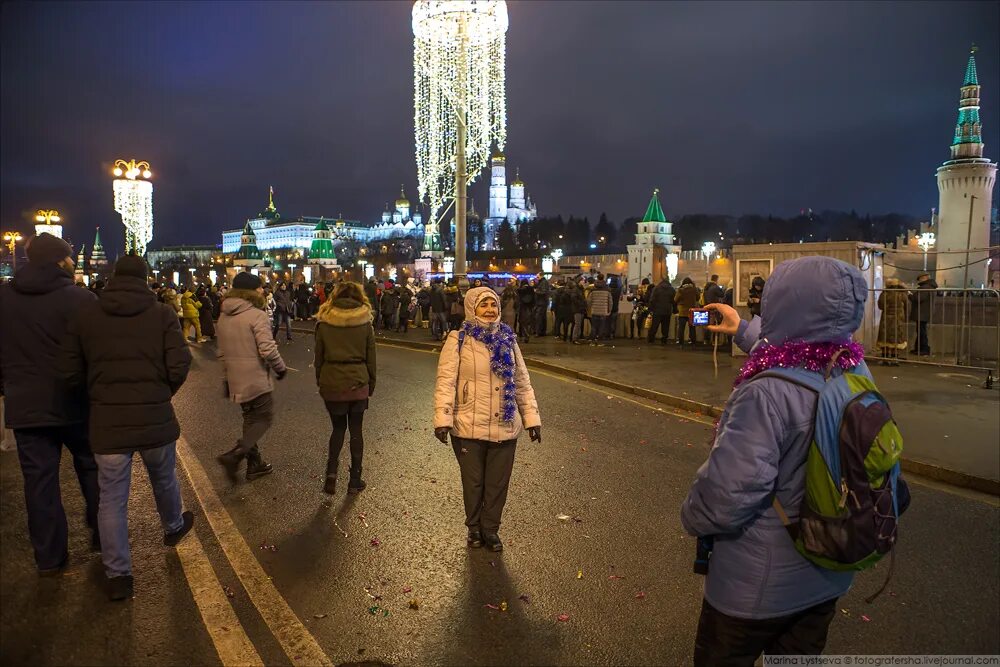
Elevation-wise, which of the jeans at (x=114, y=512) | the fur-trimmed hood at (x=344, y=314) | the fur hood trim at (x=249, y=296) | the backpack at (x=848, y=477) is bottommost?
the jeans at (x=114, y=512)

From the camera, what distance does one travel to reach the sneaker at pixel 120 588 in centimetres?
412

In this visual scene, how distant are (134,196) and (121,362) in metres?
28.8

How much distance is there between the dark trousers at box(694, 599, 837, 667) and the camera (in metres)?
2.41

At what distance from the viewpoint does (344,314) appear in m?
6.11

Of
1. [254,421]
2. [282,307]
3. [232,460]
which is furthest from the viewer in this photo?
[282,307]

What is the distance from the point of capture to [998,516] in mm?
5793

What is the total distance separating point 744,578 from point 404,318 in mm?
21611

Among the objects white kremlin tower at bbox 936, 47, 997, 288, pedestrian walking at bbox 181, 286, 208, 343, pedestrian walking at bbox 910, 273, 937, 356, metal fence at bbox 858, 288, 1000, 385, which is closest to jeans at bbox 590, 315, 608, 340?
metal fence at bbox 858, 288, 1000, 385

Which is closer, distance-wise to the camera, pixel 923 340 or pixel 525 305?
pixel 923 340

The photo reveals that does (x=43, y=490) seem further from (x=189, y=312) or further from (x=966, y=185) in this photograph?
(x=966, y=185)

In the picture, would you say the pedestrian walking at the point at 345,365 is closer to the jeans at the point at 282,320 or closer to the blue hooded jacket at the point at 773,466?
the blue hooded jacket at the point at 773,466

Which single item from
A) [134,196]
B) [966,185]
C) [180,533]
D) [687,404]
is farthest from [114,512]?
[966,185]

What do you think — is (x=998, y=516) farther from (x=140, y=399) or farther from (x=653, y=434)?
(x=140, y=399)

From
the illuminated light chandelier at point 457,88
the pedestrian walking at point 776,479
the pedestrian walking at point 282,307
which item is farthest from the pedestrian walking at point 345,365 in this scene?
the illuminated light chandelier at point 457,88
